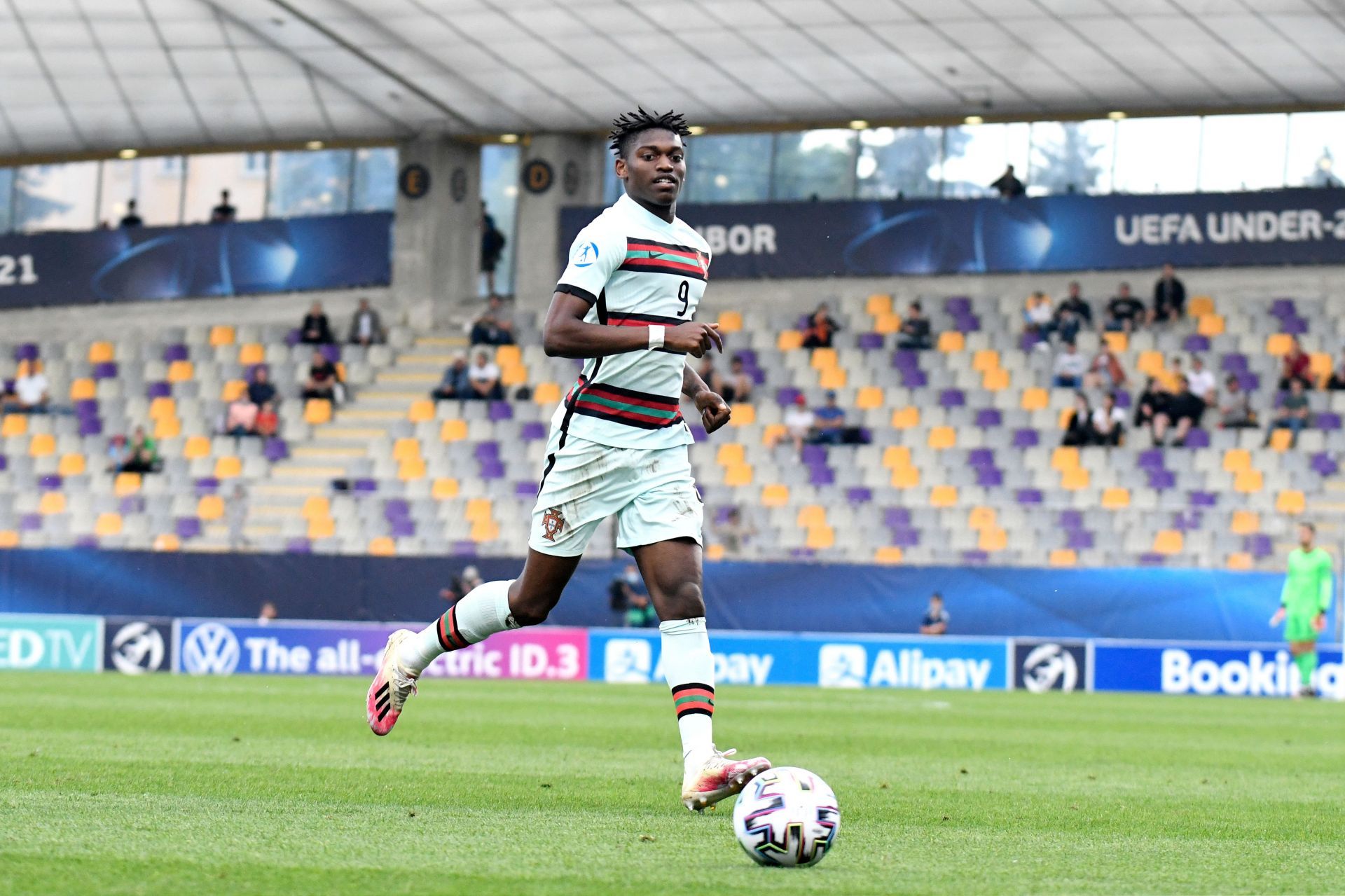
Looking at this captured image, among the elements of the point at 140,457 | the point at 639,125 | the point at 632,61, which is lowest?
the point at 140,457

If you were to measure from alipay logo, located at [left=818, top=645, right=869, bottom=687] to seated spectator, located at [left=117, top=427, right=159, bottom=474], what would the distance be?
36.9 ft

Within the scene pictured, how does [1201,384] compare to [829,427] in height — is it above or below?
above

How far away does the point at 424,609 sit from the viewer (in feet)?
80.0

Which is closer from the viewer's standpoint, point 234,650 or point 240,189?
point 234,650

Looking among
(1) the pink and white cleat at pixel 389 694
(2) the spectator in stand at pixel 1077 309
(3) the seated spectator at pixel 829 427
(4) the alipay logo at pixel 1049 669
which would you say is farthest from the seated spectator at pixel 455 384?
(1) the pink and white cleat at pixel 389 694

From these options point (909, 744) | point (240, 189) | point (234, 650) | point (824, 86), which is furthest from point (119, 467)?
point (909, 744)

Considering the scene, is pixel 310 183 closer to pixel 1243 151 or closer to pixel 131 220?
pixel 131 220

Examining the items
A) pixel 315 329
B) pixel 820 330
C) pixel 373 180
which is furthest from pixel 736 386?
pixel 373 180

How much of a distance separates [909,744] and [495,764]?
347 cm

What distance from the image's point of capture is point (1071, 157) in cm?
3033

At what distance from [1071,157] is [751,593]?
36.2 feet

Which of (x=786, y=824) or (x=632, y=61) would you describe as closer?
(x=786, y=824)

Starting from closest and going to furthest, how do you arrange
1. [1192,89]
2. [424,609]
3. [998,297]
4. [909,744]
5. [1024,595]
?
1. [909,744]
2. [1024,595]
3. [424,609]
4. [1192,89]
5. [998,297]

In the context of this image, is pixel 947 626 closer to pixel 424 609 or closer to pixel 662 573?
pixel 424 609
